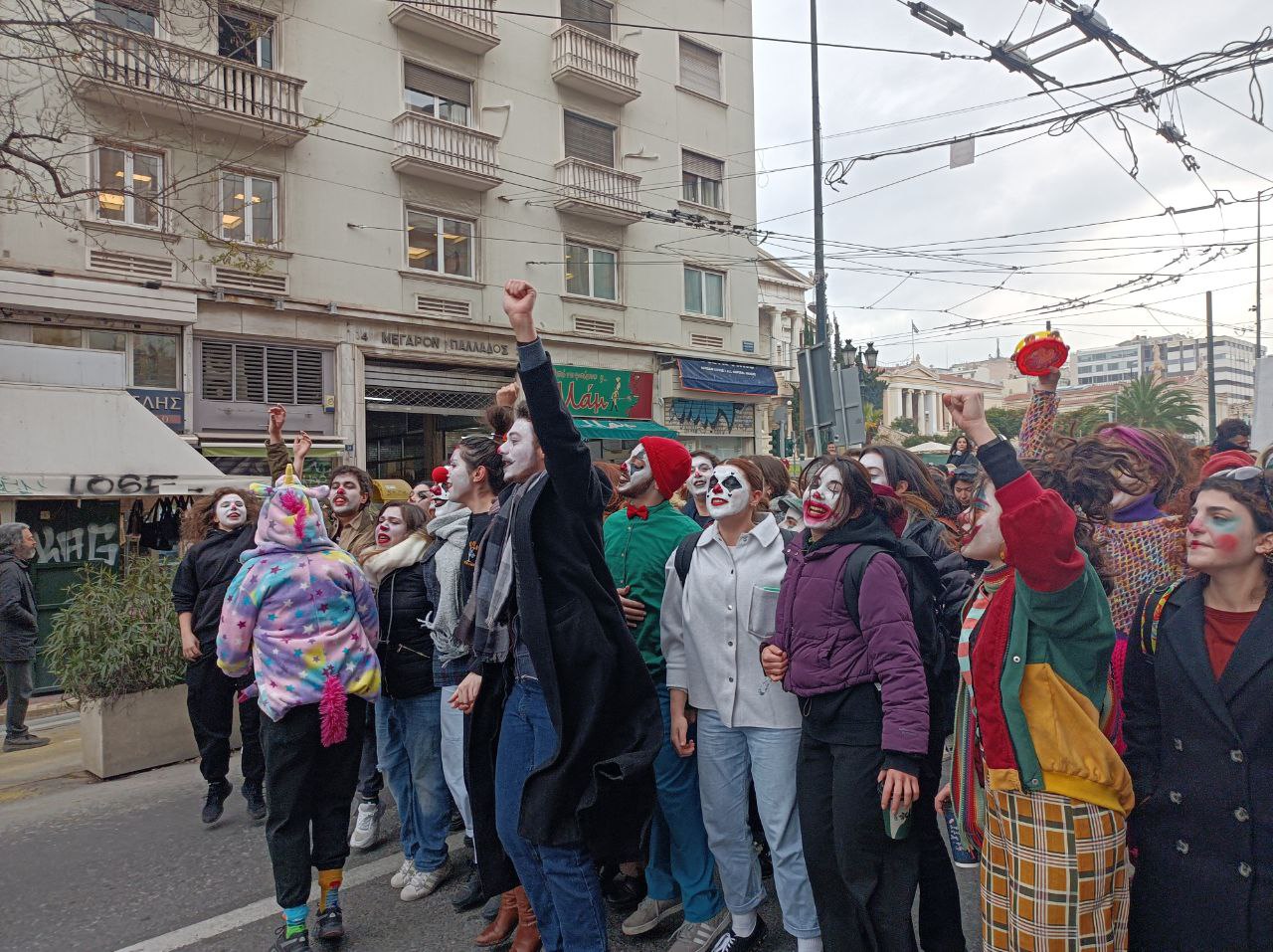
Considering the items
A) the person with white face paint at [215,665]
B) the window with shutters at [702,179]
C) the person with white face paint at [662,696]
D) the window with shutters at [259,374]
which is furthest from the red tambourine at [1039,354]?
the window with shutters at [702,179]

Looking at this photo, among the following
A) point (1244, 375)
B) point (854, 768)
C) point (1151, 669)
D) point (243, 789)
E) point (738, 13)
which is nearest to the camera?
point (1151, 669)

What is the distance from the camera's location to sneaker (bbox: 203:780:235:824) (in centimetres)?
520

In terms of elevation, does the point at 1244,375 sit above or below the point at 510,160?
above

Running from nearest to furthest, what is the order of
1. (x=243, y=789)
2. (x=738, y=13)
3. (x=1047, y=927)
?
(x=1047, y=927), (x=243, y=789), (x=738, y=13)

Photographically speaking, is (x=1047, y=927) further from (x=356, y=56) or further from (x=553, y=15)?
(x=553, y=15)

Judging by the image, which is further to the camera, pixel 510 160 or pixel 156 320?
pixel 510 160

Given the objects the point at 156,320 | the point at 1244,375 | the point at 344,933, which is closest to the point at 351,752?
the point at 344,933

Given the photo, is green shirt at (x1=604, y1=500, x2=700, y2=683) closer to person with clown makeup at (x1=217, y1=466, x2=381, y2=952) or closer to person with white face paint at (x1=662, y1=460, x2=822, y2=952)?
person with white face paint at (x1=662, y1=460, x2=822, y2=952)

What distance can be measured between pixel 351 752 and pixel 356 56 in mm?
14318

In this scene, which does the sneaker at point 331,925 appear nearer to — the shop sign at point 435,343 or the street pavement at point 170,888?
the street pavement at point 170,888

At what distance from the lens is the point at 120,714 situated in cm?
628

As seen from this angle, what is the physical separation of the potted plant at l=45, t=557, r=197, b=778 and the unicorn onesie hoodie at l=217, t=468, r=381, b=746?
10.7 ft

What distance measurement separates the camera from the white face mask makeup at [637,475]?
4.05m

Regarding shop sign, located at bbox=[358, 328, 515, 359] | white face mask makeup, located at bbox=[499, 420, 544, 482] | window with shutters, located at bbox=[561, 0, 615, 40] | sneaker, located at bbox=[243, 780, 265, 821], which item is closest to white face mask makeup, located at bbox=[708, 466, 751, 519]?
white face mask makeup, located at bbox=[499, 420, 544, 482]
